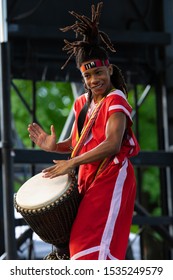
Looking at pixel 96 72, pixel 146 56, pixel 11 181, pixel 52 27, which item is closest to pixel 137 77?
pixel 146 56

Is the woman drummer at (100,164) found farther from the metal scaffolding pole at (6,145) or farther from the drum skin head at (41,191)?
the metal scaffolding pole at (6,145)

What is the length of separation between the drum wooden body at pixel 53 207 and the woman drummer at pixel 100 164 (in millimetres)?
41

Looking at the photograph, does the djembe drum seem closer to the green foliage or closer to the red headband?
the red headband

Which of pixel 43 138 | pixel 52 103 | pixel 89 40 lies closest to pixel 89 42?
pixel 89 40

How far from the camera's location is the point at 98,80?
2.87m

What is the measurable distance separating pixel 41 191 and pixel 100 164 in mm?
245

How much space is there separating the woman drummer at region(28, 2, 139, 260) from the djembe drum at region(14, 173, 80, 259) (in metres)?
0.04

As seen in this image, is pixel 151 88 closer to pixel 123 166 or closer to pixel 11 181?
pixel 11 181

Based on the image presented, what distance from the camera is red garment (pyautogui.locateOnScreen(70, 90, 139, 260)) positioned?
2.81 m

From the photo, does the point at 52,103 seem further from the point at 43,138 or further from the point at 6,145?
the point at 43,138

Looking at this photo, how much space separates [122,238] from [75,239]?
0.16 meters

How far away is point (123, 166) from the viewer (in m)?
2.85

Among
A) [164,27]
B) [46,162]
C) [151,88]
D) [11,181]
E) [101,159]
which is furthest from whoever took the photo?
[151,88]

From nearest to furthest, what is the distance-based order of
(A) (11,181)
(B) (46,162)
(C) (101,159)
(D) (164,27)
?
(C) (101,159)
(A) (11,181)
(B) (46,162)
(D) (164,27)
